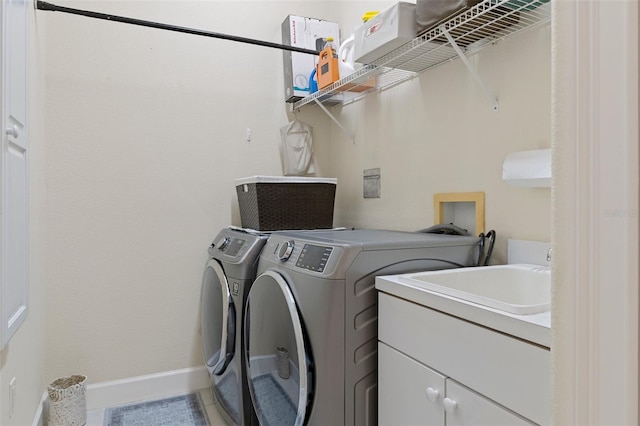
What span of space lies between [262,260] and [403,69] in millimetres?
1129

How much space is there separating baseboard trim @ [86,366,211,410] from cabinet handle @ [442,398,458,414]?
1.83 metres

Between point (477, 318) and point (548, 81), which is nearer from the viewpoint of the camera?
point (477, 318)

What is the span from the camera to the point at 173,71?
2.47 m

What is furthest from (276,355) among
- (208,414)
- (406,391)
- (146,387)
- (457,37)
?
(457,37)

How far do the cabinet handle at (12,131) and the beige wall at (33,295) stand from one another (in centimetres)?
Answer: 37

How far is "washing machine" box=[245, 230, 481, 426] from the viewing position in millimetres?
1306

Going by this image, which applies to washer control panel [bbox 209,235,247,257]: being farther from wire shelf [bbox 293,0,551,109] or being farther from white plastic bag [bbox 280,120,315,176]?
wire shelf [bbox 293,0,551,109]

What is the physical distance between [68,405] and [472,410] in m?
1.91

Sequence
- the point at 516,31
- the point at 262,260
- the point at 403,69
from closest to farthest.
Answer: the point at 516,31
the point at 262,260
the point at 403,69

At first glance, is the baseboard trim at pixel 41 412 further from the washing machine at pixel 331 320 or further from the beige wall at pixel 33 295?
the washing machine at pixel 331 320

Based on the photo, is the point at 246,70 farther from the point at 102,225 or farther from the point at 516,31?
the point at 516,31

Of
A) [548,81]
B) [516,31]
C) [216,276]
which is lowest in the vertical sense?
[216,276]

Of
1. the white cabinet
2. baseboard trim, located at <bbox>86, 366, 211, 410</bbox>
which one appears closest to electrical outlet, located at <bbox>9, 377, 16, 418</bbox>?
baseboard trim, located at <bbox>86, 366, 211, 410</bbox>

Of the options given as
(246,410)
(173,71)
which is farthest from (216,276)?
(173,71)
